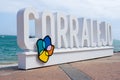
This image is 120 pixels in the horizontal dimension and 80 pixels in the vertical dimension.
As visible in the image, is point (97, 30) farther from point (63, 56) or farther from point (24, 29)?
point (24, 29)

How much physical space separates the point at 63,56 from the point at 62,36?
1.37 meters

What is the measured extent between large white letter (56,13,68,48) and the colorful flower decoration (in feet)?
3.74

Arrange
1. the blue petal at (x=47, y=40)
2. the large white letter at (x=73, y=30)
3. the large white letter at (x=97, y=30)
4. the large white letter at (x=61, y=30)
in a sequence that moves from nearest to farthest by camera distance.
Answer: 1. the blue petal at (x=47, y=40)
2. the large white letter at (x=61, y=30)
3. the large white letter at (x=73, y=30)
4. the large white letter at (x=97, y=30)

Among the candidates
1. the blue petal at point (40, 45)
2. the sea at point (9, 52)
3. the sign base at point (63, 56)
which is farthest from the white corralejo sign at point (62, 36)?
the sea at point (9, 52)

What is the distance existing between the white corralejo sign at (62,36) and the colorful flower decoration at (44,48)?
0.84ft

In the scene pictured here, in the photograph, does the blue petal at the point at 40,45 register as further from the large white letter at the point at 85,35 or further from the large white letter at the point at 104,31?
the large white letter at the point at 104,31

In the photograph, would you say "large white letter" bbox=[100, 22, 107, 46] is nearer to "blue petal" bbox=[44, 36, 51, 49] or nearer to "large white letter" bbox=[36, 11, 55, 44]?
"large white letter" bbox=[36, 11, 55, 44]

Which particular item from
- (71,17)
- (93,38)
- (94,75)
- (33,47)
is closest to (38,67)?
(33,47)

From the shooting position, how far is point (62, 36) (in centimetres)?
1934

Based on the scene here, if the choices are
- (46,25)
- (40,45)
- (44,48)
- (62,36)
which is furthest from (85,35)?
(40,45)

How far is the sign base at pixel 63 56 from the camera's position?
1598 centimetres

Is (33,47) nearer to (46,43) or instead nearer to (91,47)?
(46,43)

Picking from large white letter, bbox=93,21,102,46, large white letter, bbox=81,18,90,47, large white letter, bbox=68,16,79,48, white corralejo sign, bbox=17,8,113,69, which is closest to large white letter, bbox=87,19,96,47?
white corralejo sign, bbox=17,8,113,69

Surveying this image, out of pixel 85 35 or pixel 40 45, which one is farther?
pixel 85 35
